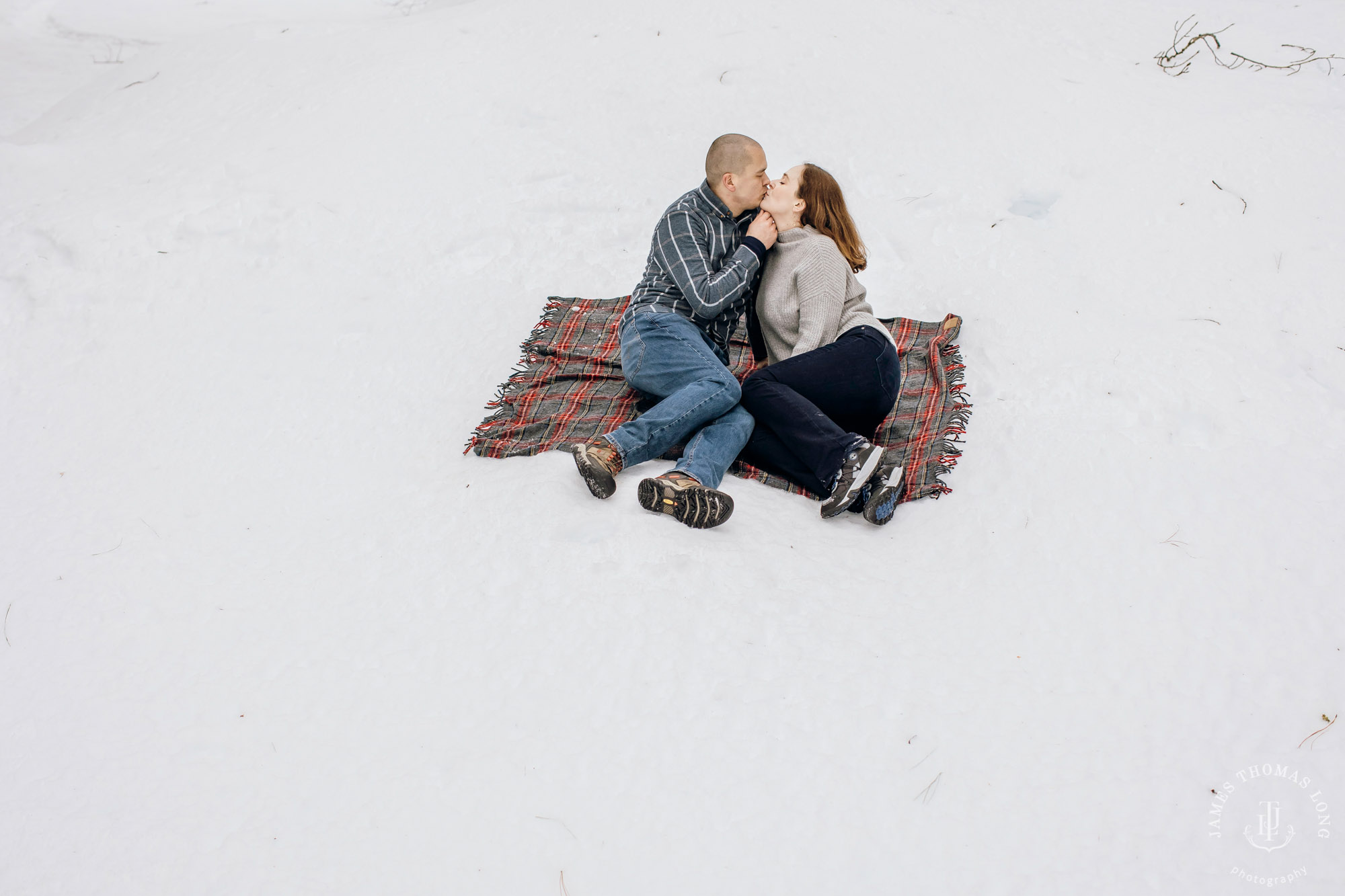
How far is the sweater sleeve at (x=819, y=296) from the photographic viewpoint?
9.15ft

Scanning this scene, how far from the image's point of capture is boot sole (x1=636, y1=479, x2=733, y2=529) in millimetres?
2322

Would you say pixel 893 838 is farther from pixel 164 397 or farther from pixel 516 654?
pixel 164 397

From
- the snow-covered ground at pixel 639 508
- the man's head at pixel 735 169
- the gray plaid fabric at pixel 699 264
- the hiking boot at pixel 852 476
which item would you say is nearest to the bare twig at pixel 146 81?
the snow-covered ground at pixel 639 508

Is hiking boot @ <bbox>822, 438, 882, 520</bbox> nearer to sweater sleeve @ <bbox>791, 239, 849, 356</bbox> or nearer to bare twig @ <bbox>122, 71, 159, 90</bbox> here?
sweater sleeve @ <bbox>791, 239, 849, 356</bbox>

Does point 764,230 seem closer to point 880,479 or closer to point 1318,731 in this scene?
point 880,479

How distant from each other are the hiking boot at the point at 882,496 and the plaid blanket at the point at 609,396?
0.07m

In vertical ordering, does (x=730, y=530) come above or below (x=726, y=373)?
below

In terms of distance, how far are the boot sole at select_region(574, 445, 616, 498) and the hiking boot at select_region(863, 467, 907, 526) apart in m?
0.72

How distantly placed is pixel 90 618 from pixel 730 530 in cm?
169

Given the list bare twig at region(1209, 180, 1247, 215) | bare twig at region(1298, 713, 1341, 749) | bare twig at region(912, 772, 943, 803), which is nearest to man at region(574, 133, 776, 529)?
bare twig at region(912, 772, 943, 803)

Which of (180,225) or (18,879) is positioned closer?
(18,879)

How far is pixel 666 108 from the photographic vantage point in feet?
14.8

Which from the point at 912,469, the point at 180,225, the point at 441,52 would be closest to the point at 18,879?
the point at 912,469

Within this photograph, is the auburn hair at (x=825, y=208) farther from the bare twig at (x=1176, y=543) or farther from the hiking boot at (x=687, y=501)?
the bare twig at (x=1176, y=543)
